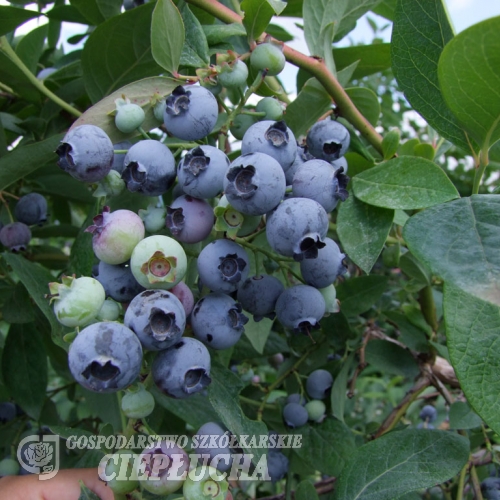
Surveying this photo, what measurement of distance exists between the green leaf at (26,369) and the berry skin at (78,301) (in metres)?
0.83

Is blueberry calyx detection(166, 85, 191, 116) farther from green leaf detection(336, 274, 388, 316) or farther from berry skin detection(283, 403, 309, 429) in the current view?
berry skin detection(283, 403, 309, 429)

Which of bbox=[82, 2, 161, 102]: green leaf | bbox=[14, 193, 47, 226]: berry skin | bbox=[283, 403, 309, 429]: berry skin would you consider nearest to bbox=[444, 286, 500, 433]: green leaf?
bbox=[283, 403, 309, 429]: berry skin

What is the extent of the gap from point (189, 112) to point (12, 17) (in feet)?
2.13

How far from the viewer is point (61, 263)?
174 cm

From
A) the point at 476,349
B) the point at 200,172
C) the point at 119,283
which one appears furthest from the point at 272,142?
the point at 476,349

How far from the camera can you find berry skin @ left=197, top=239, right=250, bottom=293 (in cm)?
81

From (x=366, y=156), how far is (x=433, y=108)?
21cm

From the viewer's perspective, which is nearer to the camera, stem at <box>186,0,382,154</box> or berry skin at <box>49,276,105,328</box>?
berry skin at <box>49,276,105,328</box>

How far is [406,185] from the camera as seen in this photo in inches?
33.8

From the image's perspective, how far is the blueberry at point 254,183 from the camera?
0.76 metres

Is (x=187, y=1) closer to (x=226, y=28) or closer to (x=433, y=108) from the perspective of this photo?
(x=226, y=28)

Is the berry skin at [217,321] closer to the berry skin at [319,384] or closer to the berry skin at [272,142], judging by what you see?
the berry skin at [272,142]

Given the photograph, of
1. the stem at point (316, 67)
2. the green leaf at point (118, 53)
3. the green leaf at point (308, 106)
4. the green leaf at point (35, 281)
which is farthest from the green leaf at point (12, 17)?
the green leaf at point (308, 106)

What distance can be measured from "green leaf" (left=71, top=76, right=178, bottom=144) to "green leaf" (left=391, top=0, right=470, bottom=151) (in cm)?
41
